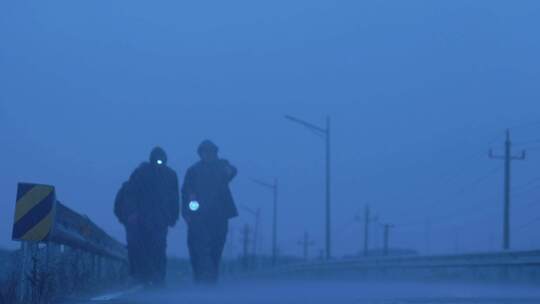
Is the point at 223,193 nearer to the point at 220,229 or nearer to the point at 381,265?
the point at 220,229

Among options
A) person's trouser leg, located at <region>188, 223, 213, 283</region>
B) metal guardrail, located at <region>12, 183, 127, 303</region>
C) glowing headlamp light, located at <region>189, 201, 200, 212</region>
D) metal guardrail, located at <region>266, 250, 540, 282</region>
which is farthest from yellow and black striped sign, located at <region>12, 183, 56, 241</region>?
metal guardrail, located at <region>266, 250, 540, 282</region>

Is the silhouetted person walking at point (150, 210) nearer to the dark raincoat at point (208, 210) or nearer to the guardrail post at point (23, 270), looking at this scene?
the dark raincoat at point (208, 210)

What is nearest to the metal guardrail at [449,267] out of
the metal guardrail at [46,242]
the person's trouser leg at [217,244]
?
the person's trouser leg at [217,244]

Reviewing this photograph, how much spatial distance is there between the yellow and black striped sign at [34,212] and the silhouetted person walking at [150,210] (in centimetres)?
274

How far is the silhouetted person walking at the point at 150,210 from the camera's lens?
13406 millimetres

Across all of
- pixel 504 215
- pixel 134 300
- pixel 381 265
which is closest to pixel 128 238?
pixel 134 300

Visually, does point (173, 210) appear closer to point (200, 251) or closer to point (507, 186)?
point (200, 251)

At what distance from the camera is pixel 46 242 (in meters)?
10.9

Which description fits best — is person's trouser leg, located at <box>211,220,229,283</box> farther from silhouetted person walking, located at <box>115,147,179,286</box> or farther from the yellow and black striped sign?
the yellow and black striped sign

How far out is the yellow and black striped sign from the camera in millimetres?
10477

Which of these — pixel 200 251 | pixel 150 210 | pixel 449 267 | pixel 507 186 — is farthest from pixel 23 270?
pixel 507 186

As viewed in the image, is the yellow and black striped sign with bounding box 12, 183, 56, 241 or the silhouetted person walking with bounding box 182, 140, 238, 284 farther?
the silhouetted person walking with bounding box 182, 140, 238, 284

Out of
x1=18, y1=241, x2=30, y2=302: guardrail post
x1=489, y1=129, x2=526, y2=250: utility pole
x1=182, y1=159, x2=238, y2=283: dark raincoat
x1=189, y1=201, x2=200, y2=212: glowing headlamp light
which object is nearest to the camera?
x1=18, y1=241, x2=30, y2=302: guardrail post

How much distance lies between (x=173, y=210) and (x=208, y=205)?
559 millimetres
